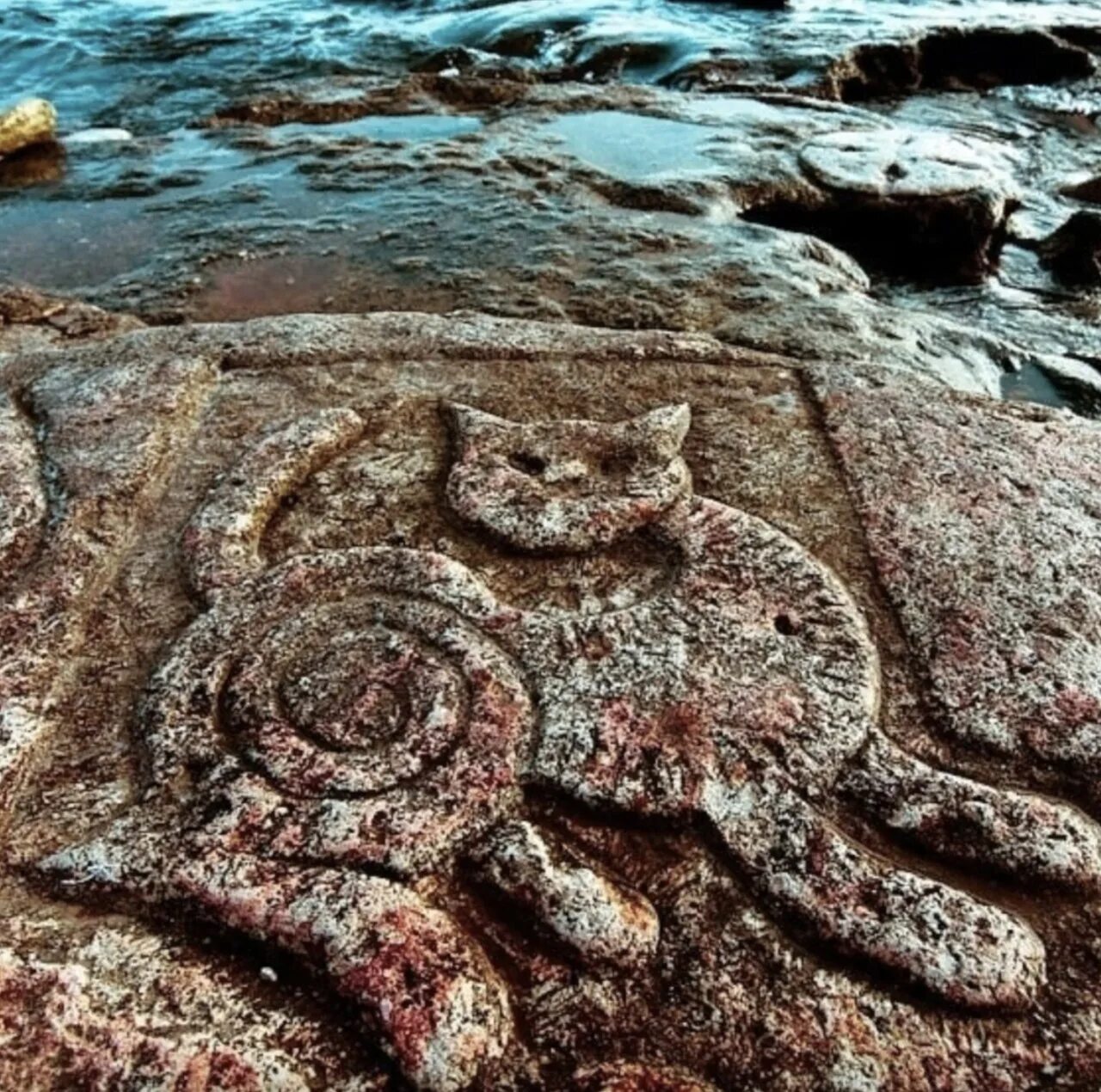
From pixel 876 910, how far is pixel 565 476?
1128 millimetres

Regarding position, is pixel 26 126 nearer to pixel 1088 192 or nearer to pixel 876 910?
pixel 1088 192

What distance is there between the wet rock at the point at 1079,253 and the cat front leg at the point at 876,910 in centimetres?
384

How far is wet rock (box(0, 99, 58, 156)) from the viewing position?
641 cm

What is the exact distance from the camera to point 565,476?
2.49m

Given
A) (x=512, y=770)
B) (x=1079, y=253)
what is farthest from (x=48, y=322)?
(x=1079, y=253)

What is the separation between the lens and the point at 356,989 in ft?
5.21

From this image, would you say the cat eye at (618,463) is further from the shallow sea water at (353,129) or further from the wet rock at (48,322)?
the wet rock at (48,322)

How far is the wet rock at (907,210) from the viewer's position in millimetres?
5012

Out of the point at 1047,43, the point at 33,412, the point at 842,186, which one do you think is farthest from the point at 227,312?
the point at 1047,43

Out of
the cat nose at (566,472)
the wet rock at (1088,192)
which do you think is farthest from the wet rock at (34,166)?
the wet rock at (1088,192)

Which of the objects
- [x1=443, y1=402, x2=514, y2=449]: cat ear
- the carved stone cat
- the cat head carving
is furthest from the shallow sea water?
the carved stone cat

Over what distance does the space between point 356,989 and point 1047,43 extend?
8651mm

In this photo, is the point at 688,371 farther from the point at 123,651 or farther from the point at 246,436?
the point at 123,651

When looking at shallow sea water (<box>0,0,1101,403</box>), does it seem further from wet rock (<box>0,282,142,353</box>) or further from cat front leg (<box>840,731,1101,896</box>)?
cat front leg (<box>840,731,1101,896</box>)
